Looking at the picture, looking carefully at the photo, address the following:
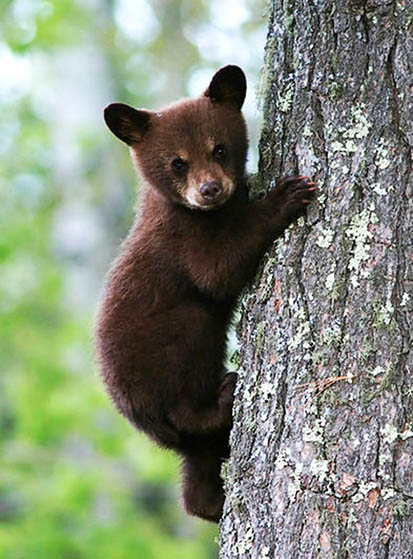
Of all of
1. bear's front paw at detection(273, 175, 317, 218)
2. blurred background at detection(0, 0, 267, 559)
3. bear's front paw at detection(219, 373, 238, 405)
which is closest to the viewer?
bear's front paw at detection(273, 175, 317, 218)

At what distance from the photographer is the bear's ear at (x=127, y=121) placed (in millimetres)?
4262

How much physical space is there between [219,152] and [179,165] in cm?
18

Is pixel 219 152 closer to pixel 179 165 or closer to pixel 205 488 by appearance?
pixel 179 165

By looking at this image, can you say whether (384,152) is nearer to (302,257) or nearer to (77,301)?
(302,257)

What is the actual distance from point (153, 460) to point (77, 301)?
321 cm

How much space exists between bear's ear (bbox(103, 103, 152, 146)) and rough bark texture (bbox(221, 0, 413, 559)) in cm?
104

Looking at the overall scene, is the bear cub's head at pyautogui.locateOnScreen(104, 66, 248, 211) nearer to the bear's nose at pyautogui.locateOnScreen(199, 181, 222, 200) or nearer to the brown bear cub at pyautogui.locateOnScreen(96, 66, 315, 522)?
the brown bear cub at pyautogui.locateOnScreen(96, 66, 315, 522)

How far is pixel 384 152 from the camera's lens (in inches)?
121

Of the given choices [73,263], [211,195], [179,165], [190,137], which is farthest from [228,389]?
[73,263]

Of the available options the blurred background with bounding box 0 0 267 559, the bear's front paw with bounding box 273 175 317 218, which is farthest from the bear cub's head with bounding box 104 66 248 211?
the blurred background with bounding box 0 0 267 559

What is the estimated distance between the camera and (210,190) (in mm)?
3770

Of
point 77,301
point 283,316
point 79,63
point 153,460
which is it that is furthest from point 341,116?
point 79,63

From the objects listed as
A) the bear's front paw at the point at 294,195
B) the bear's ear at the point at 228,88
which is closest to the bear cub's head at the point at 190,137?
the bear's ear at the point at 228,88

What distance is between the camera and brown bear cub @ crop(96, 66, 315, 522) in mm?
3807
